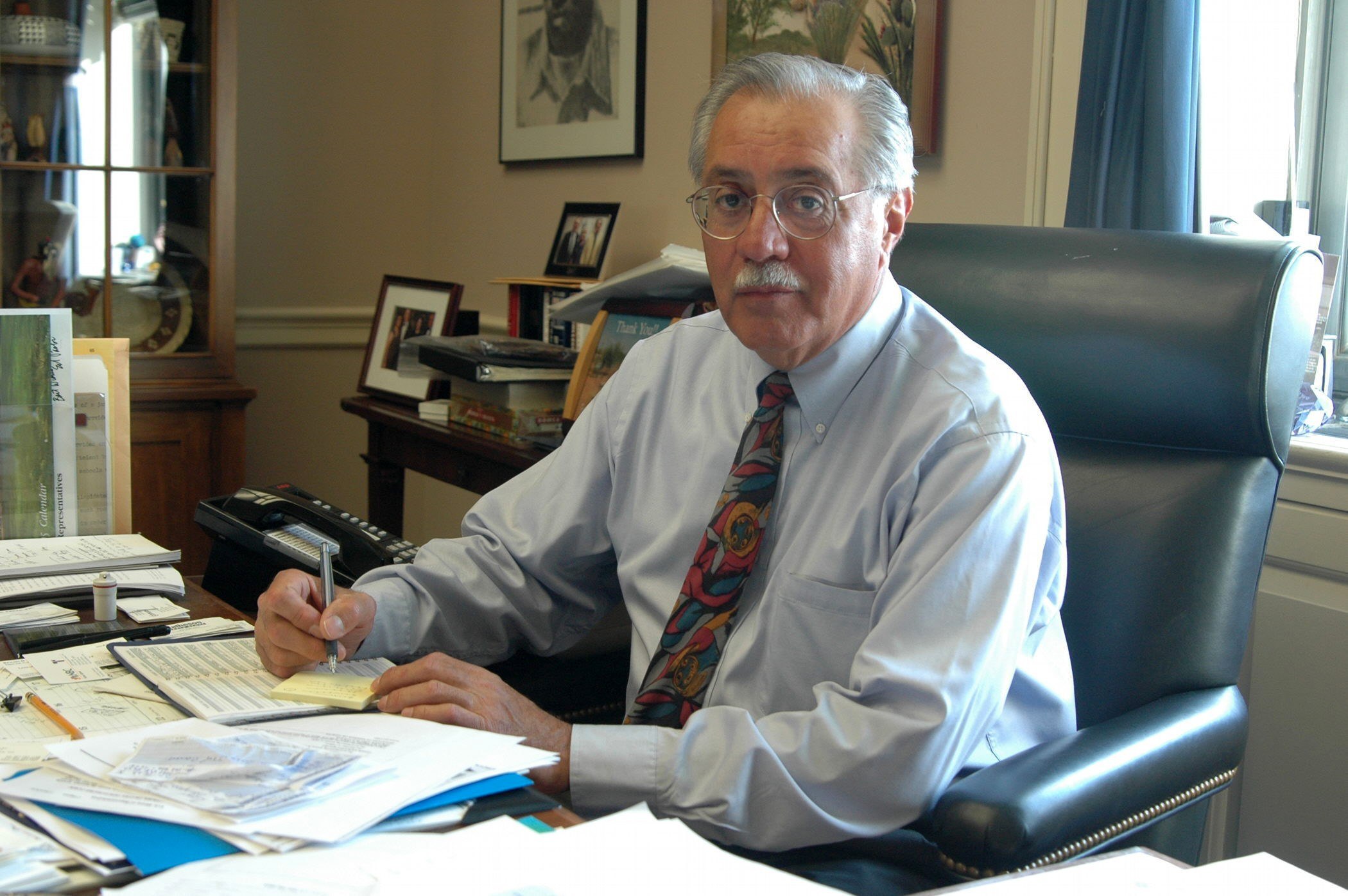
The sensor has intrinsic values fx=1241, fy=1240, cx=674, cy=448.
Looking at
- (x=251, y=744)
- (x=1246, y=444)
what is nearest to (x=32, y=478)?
(x=251, y=744)

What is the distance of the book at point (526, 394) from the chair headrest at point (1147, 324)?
1.04 m

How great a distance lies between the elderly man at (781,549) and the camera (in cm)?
104

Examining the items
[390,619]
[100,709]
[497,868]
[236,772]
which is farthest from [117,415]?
[497,868]

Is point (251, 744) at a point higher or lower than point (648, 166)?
lower

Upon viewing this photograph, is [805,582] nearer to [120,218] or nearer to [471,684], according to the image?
[471,684]

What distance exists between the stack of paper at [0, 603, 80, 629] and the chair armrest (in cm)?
86

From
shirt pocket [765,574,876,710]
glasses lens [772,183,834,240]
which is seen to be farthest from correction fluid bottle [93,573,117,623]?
glasses lens [772,183,834,240]

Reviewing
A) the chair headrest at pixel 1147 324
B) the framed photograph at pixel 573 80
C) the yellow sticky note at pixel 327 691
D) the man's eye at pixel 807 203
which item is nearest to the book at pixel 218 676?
the yellow sticky note at pixel 327 691

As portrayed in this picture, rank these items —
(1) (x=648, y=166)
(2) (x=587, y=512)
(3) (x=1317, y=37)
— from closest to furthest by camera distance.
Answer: (2) (x=587, y=512) → (3) (x=1317, y=37) → (1) (x=648, y=166)

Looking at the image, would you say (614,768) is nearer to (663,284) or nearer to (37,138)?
(663,284)

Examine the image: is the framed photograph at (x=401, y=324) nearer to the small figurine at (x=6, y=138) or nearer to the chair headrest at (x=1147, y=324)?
the small figurine at (x=6, y=138)

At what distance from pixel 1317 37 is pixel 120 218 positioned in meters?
2.52

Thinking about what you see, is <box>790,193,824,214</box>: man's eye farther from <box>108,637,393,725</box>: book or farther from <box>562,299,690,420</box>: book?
<box>562,299,690,420</box>: book

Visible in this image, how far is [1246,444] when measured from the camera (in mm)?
1251
